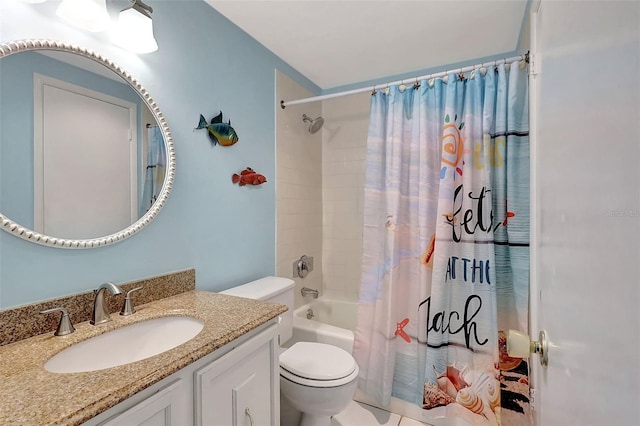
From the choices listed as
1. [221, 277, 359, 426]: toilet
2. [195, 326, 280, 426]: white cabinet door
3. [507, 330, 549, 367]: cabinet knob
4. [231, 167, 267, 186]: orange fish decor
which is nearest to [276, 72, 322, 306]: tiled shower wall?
[231, 167, 267, 186]: orange fish decor

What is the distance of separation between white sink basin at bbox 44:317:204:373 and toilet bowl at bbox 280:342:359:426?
62 cm

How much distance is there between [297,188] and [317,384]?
1475mm

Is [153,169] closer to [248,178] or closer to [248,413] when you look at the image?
[248,178]

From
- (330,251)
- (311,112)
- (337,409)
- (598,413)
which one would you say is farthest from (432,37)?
(337,409)

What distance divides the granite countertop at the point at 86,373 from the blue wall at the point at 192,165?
190mm

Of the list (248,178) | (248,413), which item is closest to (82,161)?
(248,178)

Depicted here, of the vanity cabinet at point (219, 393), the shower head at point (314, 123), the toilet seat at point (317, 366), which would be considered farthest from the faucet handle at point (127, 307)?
the shower head at point (314, 123)

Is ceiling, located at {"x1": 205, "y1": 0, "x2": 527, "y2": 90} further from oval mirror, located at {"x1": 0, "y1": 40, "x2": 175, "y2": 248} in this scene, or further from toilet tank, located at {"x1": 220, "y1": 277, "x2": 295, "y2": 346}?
toilet tank, located at {"x1": 220, "y1": 277, "x2": 295, "y2": 346}

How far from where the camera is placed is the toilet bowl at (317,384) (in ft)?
4.73

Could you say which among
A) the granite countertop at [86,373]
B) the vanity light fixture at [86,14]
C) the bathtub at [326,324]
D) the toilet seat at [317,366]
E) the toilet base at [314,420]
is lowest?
the toilet base at [314,420]

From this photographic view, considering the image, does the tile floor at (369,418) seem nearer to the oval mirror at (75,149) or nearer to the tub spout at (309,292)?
the tub spout at (309,292)

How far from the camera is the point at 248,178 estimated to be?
6.11 ft

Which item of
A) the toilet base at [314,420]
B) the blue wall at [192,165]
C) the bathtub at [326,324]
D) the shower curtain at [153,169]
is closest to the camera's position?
the blue wall at [192,165]

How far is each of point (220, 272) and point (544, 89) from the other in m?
1.64
